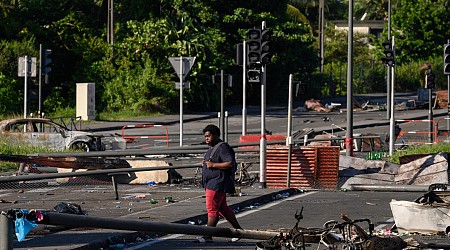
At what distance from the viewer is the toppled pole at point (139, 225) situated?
8.75 metres

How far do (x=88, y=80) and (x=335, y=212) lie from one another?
4004 cm

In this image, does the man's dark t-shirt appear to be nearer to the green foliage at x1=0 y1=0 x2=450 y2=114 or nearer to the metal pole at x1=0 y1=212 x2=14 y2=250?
the metal pole at x1=0 y1=212 x2=14 y2=250

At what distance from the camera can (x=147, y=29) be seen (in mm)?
56875

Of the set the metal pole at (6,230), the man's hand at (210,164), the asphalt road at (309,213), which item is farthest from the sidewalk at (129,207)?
the metal pole at (6,230)

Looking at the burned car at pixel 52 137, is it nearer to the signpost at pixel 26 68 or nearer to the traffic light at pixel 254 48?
the signpost at pixel 26 68

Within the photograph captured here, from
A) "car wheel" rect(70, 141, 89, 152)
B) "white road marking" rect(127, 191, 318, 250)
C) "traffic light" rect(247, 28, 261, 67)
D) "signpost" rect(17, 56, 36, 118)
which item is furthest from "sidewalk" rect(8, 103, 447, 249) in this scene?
"signpost" rect(17, 56, 36, 118)

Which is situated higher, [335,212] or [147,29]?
[147,29]

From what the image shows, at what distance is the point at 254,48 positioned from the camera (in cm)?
2316

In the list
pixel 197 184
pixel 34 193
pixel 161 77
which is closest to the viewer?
pixel 34 193

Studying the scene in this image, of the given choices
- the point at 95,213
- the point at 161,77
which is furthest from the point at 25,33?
the point at 95,213

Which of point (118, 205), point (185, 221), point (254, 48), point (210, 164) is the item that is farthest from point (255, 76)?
point (210, 164)

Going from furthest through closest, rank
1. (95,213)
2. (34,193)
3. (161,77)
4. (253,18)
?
(253,18), (161,77), (34,193), (95,213)

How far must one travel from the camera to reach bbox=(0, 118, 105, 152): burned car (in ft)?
105

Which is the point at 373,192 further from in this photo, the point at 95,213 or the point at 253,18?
the point at 253,18
